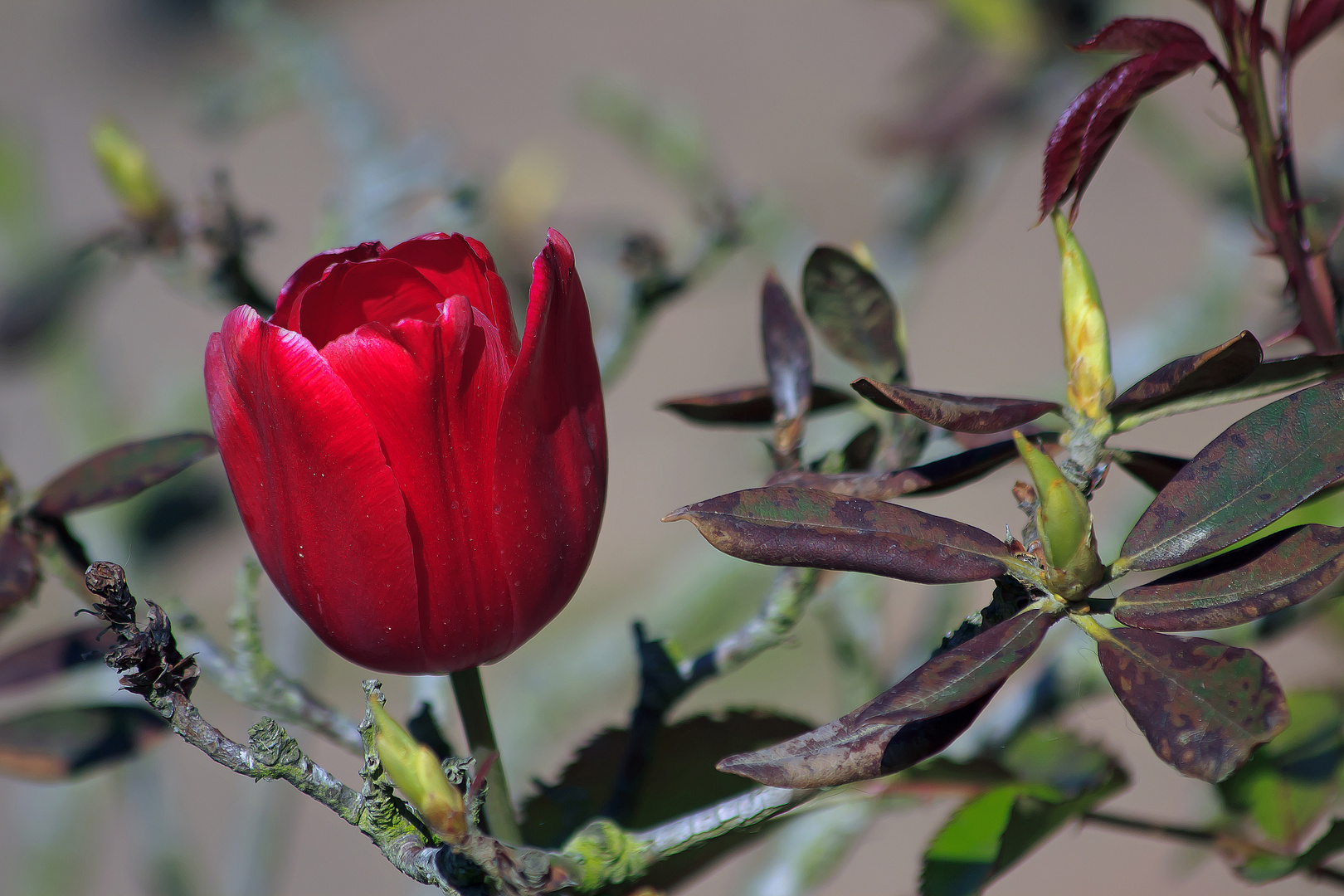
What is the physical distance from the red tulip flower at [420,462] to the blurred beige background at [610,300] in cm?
27

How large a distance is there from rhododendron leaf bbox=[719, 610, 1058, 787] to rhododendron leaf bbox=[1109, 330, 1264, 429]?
0.12m

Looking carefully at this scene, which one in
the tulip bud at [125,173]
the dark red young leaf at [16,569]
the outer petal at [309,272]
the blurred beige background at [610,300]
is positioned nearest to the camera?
the outer petal at [309,272]

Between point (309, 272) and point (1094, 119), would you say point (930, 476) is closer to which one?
point (1094, 119)

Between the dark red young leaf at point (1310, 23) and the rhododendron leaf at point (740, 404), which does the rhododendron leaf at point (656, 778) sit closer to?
the rhododendron leaf at point (740, 404)

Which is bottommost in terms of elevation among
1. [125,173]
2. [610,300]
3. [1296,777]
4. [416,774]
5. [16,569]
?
[1296,777]

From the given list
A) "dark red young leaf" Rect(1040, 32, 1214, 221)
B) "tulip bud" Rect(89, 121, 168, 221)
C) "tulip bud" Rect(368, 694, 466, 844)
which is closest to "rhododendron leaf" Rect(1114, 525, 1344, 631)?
"dark red young leaf" Rect(1040, 32, 1214, 221)

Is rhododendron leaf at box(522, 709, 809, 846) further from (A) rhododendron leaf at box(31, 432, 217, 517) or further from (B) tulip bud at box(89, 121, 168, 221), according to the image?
(B) tulip bud at box(89, 121, 168, 221)

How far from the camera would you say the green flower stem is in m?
0.46

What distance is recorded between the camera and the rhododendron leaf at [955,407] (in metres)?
0.42

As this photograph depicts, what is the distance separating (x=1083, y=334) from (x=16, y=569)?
1.82 feet

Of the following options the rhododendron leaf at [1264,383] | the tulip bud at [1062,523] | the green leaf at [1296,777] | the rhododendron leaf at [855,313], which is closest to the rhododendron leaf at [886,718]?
the tulip bud at [1062,523]

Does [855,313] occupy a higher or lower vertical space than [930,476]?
higher

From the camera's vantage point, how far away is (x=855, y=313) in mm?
598

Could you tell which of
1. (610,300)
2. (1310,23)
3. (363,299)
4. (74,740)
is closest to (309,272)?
(363,299)
